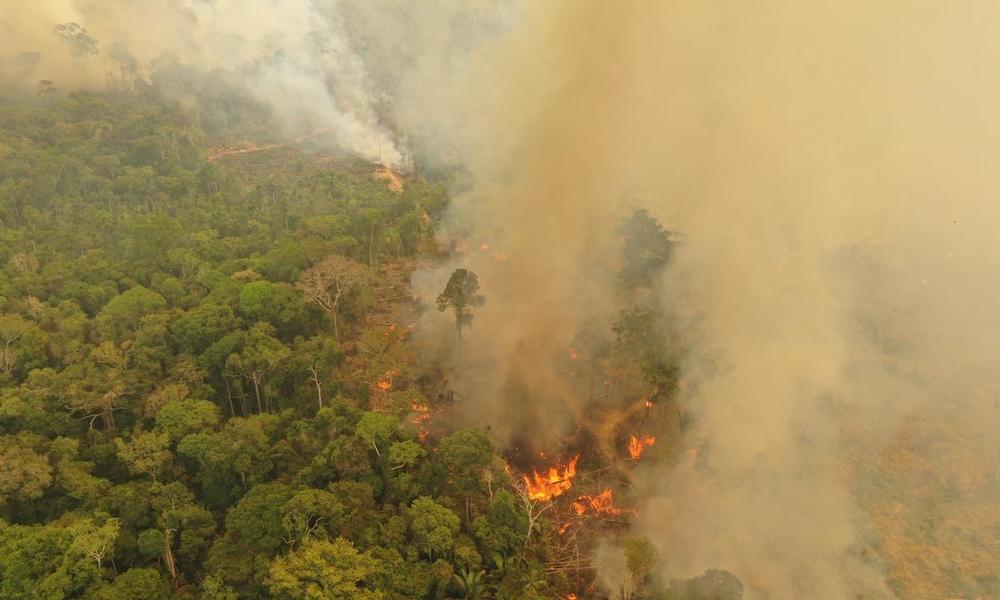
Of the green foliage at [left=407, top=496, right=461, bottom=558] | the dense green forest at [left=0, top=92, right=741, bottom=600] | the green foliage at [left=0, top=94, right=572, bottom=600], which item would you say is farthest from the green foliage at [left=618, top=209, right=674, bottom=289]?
the green foliage at [left=407, top=496, right=461, bottom=558]

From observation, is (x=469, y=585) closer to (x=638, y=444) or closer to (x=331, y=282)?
(x=638, y=444)

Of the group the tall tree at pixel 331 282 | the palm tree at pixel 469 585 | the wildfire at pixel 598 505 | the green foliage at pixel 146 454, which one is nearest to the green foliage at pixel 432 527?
the palm tree at pixel 469 585

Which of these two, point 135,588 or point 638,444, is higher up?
point 638,444

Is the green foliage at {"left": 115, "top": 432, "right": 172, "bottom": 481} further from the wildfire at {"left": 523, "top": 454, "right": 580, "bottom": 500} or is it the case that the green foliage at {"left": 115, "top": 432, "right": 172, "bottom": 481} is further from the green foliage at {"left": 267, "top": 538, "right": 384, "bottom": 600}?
the wildfire at {"left": 523, "top": 454, "right": 580, "bottom": 500}

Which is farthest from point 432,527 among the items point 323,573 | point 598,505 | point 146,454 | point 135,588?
point 146,454

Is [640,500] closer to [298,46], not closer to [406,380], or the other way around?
[406,380]

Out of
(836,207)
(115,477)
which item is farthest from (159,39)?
(836,207)
